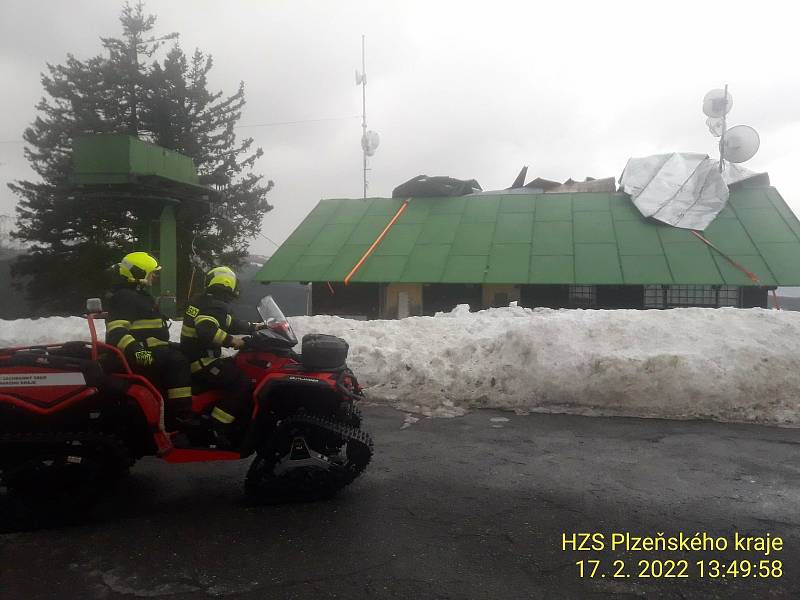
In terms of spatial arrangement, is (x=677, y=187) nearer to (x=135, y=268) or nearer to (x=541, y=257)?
(x=541, y=257)

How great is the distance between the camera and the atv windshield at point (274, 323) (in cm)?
499

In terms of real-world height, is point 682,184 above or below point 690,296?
above

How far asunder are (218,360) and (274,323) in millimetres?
571

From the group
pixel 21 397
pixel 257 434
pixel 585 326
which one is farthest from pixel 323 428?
pixel 585 326

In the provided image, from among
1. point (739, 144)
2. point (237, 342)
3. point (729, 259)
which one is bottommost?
point (237, 342)

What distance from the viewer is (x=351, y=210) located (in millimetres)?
21344

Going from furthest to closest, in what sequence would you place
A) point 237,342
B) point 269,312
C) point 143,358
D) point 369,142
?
point 369,142, point 269,312, point 237,342, point 143,358

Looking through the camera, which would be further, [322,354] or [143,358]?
[322,354]

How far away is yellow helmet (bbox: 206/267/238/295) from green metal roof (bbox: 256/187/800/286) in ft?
38.6

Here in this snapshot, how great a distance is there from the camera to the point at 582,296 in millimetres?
16938

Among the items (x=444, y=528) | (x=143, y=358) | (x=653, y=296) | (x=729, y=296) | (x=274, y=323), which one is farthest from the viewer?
(x=653, y=296)

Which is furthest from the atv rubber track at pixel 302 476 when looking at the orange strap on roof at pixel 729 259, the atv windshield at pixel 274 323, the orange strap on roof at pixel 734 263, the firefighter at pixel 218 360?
the orange strap on roof at pixel 729 259

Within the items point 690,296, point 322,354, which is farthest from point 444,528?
point 690,296

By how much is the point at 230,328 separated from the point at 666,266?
14048 mm
